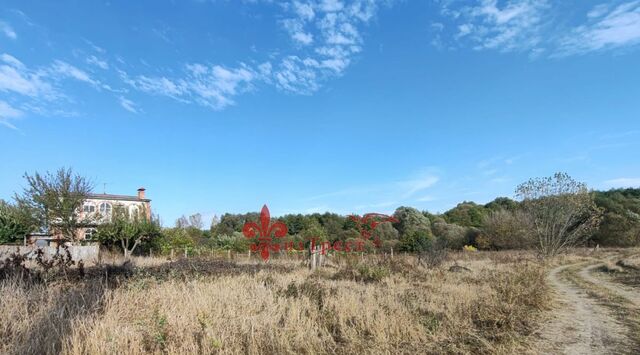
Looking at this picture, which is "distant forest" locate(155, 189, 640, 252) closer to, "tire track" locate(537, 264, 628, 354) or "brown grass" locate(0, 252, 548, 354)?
"tire track" locate(537, 264, 628, 354)

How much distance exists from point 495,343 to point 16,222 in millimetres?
32314

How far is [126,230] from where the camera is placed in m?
29.0

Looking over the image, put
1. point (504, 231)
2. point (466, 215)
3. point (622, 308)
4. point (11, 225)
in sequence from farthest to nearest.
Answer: point (466, 215) → point (504, 231) → point (11, 225) → point (622, 308)

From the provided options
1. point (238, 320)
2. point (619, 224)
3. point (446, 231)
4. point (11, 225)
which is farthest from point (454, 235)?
point (238, 320)

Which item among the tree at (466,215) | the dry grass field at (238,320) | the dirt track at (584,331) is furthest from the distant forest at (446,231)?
the dry grass field at (238,320)

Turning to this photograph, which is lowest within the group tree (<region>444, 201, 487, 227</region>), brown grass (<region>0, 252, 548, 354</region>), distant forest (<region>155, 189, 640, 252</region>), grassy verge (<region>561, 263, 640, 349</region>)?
grassy verge (<region>561, 263, 640, 349</region>)

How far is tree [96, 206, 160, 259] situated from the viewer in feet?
94.5

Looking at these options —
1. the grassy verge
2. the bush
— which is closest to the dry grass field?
the grassy verge

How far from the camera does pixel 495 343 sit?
6168 mm

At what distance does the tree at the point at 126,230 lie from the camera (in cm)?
2881

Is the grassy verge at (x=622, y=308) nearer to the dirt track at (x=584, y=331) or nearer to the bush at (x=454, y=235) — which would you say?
the dirt track at (x=584, y=331)

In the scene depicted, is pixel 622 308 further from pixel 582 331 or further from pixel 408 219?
pixel 408 219

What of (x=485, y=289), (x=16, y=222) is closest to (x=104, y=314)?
(x=485, y=289)

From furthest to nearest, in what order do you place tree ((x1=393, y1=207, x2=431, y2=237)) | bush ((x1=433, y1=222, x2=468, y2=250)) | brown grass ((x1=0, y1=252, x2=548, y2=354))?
tree ((x1=393, y1=207, x2=431, y2=237))
bush ((x1=433, y1=222, x2=468, y2=250))
brown grass ((x1=0, y1=252, x2=548, y2=354))
